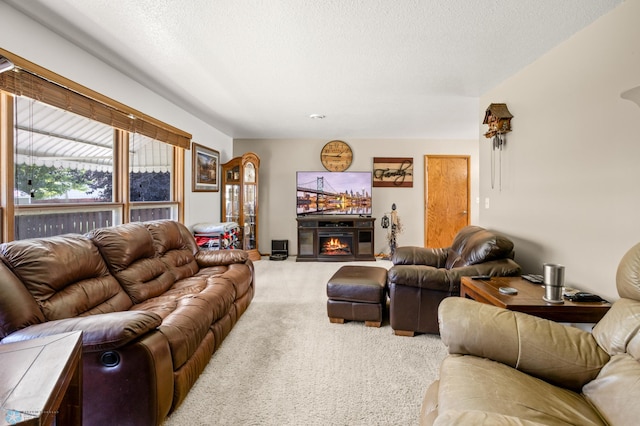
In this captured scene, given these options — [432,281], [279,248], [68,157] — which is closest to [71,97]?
[68,157]

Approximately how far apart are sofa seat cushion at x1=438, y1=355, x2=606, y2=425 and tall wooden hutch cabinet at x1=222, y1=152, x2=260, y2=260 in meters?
4.77

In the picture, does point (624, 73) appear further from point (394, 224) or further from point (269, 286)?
point (394, 224)

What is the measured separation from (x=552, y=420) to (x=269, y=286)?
136 inches

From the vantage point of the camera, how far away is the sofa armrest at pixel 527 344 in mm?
1287

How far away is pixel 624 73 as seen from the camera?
1.84 m

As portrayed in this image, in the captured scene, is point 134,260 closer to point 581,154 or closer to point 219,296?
point 219,296

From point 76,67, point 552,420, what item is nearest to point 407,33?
point 552,420

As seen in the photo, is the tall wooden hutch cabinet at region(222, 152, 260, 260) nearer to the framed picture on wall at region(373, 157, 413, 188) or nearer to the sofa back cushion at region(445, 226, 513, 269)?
the framed picture on wall at region(373, 157, 413, 188)

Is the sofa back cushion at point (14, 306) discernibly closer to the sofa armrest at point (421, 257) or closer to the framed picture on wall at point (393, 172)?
the sofa armrest at point (421, 257)

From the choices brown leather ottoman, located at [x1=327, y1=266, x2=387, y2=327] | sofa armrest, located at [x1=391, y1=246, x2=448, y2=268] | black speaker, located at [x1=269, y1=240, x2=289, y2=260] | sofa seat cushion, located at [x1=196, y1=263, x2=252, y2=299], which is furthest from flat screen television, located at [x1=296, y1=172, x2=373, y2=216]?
brown leather ottoman, located at [x1=327, y1=266, x2=387, y2=327]

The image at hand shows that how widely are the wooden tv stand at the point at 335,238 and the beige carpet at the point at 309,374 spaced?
264cm

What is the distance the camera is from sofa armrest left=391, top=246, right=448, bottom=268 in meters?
3.46

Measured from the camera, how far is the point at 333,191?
6.06 metres

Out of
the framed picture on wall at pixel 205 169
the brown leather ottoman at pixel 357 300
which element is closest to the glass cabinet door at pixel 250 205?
the framed picture on wall at pixel 205 169
